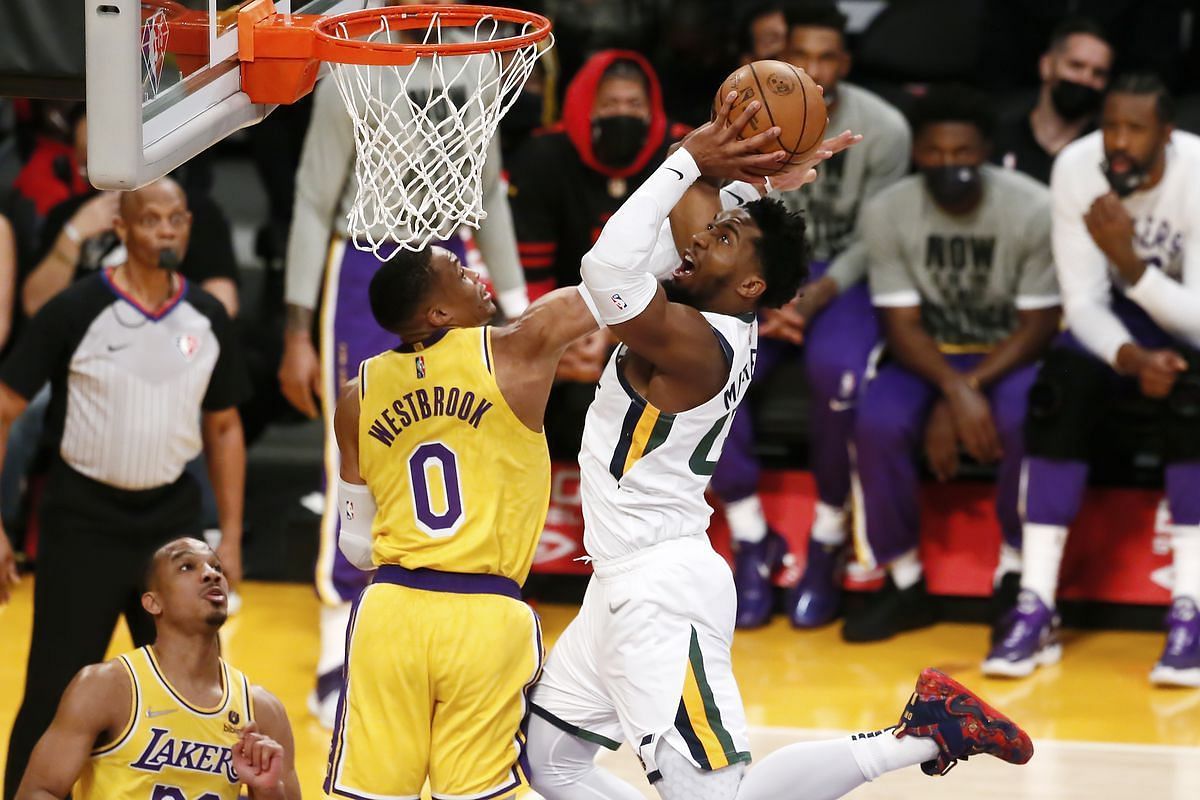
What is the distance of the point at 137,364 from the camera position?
520 centimetres

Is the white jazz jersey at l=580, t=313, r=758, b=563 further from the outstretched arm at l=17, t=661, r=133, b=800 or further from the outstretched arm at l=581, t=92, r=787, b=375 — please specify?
the outstretched arm at l=17, t=661, r=133, b=800

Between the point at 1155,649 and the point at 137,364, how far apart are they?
3807mm

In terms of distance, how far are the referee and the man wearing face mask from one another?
2.56m

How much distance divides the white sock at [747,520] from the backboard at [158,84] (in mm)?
3161

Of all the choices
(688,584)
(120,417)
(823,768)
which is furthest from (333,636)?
(823,768)

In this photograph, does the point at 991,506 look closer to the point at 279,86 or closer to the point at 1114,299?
the point at 1114,299

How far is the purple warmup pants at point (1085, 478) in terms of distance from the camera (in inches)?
251

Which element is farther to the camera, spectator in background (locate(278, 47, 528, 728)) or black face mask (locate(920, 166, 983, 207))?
black face mask (locate(920, 166, 983, 207))

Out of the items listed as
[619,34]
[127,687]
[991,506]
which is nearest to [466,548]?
[127,687]

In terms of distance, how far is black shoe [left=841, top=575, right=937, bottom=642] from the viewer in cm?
682

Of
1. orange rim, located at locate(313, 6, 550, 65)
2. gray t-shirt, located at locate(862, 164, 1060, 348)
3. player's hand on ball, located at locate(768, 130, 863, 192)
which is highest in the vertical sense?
orange rim, located at locate(313, 6, 550, 65)

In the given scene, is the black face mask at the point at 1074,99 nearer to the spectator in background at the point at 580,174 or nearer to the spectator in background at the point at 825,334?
the spectator in background at the point at 825,334

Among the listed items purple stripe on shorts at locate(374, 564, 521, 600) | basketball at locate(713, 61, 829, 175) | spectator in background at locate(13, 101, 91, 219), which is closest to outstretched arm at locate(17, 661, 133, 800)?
purple stripe on shorts at locate(374, 564, 521, 600)

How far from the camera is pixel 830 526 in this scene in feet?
22.8
